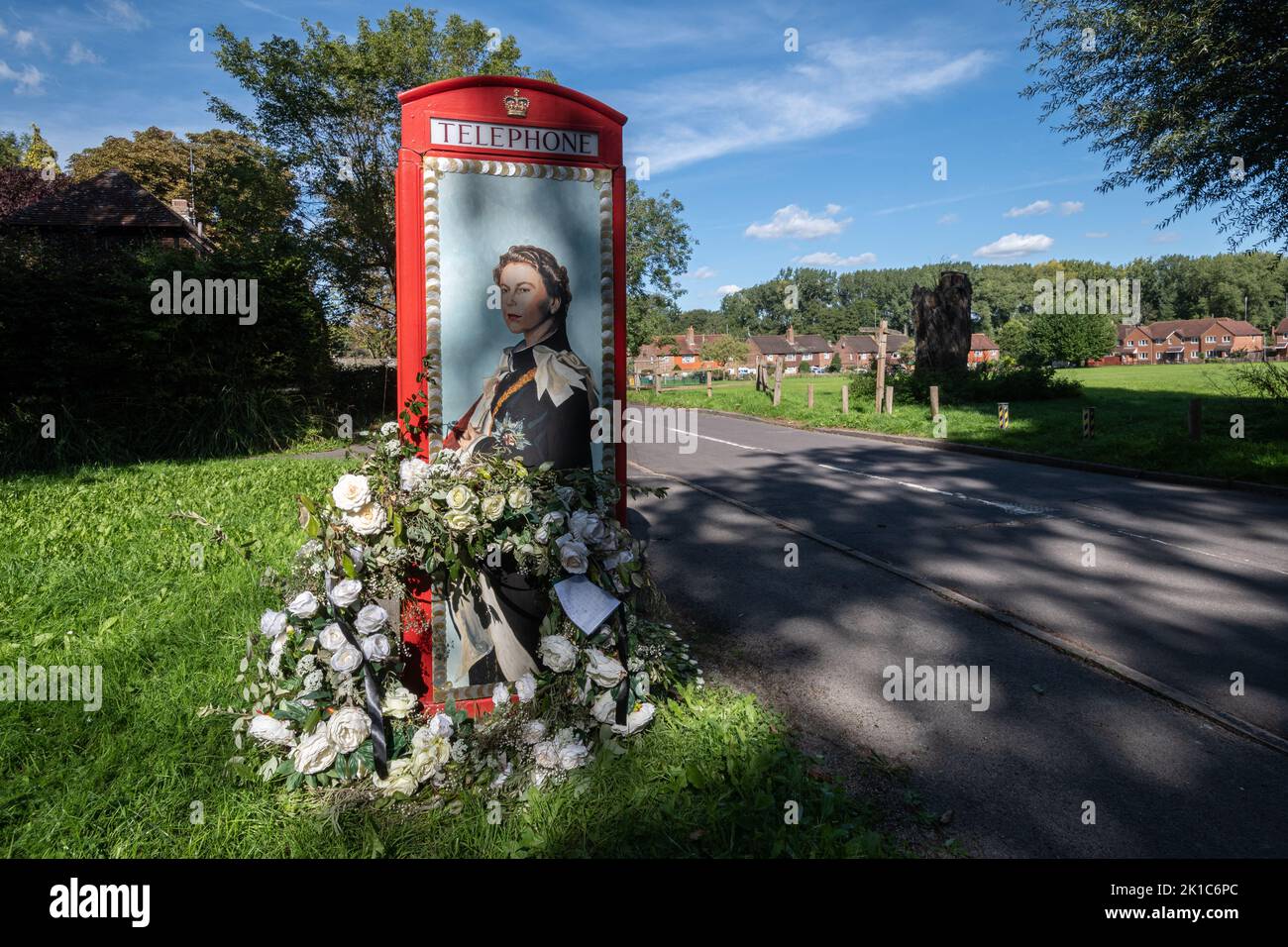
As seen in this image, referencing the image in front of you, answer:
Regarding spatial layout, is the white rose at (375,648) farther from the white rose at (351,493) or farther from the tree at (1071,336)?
the tree at (1071,336)

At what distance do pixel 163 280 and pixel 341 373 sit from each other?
868cm

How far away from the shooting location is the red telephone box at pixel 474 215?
11.6 feet

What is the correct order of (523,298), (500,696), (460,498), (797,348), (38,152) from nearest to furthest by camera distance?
1. (460,498)
2. (500,696)
3. (523,298)
4. (38,152)
5. (797,348)

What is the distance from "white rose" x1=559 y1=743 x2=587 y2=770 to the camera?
3139mm

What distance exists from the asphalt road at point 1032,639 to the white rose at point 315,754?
227cm

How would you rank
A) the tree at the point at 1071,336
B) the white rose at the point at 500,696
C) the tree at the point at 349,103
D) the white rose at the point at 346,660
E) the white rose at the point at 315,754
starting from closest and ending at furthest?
the white rose at the point at 315,754 → the white rose at the point at 346,660 → the white rose at the point at 500,696 → the tree at the point at 349,103 → the tree at the point at 1071,336

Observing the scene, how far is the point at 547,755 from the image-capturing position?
3.16m

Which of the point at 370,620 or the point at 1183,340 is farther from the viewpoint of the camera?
the point at 1183,340

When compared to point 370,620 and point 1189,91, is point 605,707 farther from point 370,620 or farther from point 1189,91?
point 1189,91

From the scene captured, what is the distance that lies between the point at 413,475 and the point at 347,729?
105 cm

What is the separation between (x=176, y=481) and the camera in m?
9.95

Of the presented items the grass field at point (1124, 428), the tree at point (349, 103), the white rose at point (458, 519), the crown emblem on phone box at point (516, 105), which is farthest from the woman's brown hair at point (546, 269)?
the tree at point (349, 103)

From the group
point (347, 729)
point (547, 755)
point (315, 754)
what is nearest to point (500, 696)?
point (547, 755)
